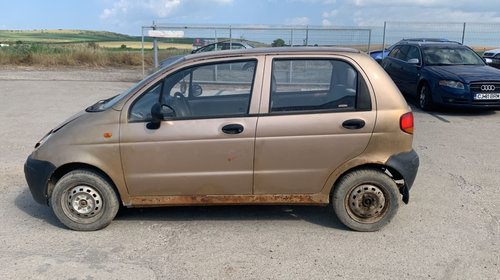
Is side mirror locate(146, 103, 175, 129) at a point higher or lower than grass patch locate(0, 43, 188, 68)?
A: lower

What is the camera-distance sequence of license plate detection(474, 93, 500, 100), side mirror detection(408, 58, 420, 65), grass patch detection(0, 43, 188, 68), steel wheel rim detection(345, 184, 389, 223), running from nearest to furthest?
steel wheel rim detection(345, 184, 389, 223) → license plate detection(474, 93, 500, 100) → side mirror detection(408, 58, 420, 65) → grass patch detection(0, 43, 188, 68)

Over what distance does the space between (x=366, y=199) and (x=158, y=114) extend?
A: 2.13 m

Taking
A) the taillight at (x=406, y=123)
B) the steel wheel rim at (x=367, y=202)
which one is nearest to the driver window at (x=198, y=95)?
the steel wheel rim at (x=367, y=202)

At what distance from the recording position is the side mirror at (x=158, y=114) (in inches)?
157

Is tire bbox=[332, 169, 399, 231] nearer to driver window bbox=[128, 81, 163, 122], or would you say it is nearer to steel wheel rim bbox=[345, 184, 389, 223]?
steel wheel rim bbox=[345, 184, 389, 223]

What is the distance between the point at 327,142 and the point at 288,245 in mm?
1011

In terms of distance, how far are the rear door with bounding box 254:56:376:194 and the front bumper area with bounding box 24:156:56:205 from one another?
1.99 metres

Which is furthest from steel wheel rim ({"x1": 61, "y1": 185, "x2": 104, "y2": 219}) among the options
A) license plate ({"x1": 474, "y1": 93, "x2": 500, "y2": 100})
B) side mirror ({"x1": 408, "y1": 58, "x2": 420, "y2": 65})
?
side mirror ({"x1": 408, "y1": 58, "x2": 420, "y2": 65})

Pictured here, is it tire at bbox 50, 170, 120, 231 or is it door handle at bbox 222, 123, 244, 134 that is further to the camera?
tire at bbox 50, 170, 120, 231

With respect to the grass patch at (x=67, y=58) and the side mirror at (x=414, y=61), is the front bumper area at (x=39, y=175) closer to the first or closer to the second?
the side mirror at (x=414, y=61)

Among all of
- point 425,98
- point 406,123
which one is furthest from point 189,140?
point 425,98

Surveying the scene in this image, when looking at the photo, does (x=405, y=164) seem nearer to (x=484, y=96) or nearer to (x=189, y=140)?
(x=189, y=140)

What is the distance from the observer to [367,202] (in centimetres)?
424

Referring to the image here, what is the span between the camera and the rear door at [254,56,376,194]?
4.05 metres
